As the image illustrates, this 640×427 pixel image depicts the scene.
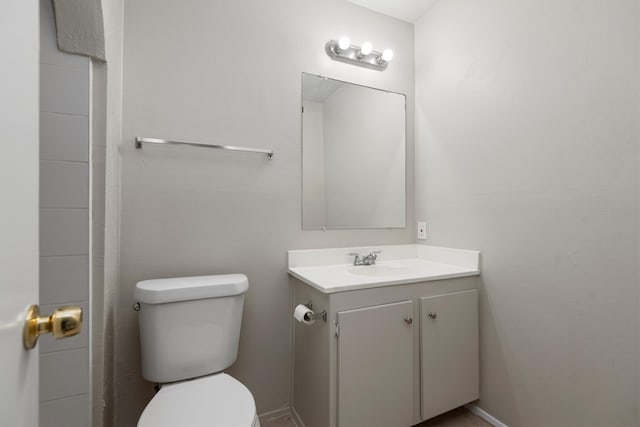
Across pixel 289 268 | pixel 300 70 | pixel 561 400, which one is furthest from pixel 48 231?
pixel 561 400

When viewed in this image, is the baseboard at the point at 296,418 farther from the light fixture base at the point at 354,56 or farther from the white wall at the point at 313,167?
the light fixture base at the point at 354,56

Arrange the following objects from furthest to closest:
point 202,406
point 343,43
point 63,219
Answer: point 343,43, point 202,406, point 63,219

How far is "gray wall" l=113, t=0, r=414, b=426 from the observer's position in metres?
1.39

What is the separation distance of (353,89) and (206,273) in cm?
138

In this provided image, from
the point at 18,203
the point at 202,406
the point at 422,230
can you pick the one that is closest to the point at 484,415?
the point at 422,230

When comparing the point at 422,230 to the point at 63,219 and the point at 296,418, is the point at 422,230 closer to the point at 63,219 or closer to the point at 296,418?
the point at 296,418

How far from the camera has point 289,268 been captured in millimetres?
1640

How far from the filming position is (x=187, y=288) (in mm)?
1233

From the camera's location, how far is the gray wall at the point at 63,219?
35.8 inches

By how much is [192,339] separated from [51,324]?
866 mm

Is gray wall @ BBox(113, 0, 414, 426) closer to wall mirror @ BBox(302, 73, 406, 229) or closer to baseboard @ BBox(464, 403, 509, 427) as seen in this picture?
wall mirror @ BBox(302, 73, 406, 229)

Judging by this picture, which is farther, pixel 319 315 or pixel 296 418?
pixel 296 418

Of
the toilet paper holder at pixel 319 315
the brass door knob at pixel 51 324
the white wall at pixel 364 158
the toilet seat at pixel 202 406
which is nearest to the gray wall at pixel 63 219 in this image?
the toilet seat at pixel 202 406

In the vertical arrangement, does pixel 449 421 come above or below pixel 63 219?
below
